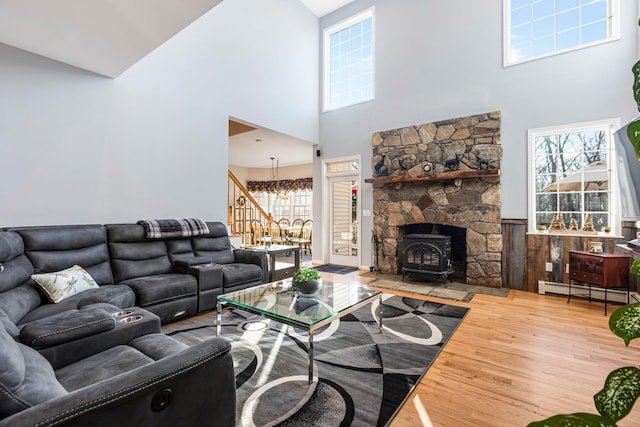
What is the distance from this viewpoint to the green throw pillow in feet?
7.62

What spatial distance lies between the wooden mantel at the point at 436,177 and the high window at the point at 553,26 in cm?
168

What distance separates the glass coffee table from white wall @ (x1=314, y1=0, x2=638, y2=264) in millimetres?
3063

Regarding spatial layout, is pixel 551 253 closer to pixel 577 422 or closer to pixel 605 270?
pixel 605 270

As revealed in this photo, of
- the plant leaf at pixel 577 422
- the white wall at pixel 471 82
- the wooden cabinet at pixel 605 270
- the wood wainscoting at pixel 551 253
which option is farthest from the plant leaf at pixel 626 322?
the white wall at pixel 471 82

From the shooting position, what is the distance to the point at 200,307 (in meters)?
3.16

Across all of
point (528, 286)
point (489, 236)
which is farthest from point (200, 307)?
point (528, 286)

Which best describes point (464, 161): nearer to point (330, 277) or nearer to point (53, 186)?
point (330, 277)

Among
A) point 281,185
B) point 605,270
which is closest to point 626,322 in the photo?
point 605,270

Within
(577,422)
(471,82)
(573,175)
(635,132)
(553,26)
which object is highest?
(553,26)

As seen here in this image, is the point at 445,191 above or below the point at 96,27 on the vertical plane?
below

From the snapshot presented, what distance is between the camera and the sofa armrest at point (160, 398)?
2.60ft

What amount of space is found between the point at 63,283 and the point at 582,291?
18.4ft

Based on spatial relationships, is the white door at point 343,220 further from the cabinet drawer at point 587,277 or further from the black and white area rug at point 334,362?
the cabinet drawer at point 587,277

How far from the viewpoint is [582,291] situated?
3.84 meters
